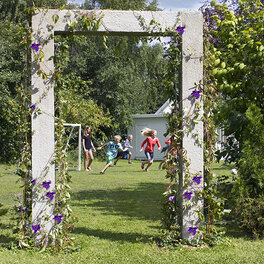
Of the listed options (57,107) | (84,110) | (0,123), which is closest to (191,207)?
(57,107)

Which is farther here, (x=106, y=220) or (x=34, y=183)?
Result: (x=106, y=220)

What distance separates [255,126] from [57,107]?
276 cm

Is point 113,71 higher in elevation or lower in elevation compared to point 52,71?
higher

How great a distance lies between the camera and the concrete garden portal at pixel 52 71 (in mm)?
4770

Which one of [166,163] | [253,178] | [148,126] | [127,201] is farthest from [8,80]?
[253,178]

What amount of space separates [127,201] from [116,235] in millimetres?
2827

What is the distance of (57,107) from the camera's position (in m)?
4.98

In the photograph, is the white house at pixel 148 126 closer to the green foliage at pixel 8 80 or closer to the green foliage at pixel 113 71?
the green foliage at pixel 113 71

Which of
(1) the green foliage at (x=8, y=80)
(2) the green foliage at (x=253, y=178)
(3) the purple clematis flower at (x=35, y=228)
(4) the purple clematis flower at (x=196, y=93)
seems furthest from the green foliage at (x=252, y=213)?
(1) the green foliage at (x=8, y=80)

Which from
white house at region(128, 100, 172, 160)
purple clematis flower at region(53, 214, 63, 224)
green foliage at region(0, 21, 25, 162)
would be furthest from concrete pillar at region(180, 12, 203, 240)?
white house at region(128, 100, 172, 160)

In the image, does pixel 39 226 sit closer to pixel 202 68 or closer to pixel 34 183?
pixel 34 183

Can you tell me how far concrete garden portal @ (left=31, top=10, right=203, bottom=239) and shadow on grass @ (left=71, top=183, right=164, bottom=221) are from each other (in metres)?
2.36

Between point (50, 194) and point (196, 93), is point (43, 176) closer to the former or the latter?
point (50, 194)

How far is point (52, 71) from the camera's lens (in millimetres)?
4797
